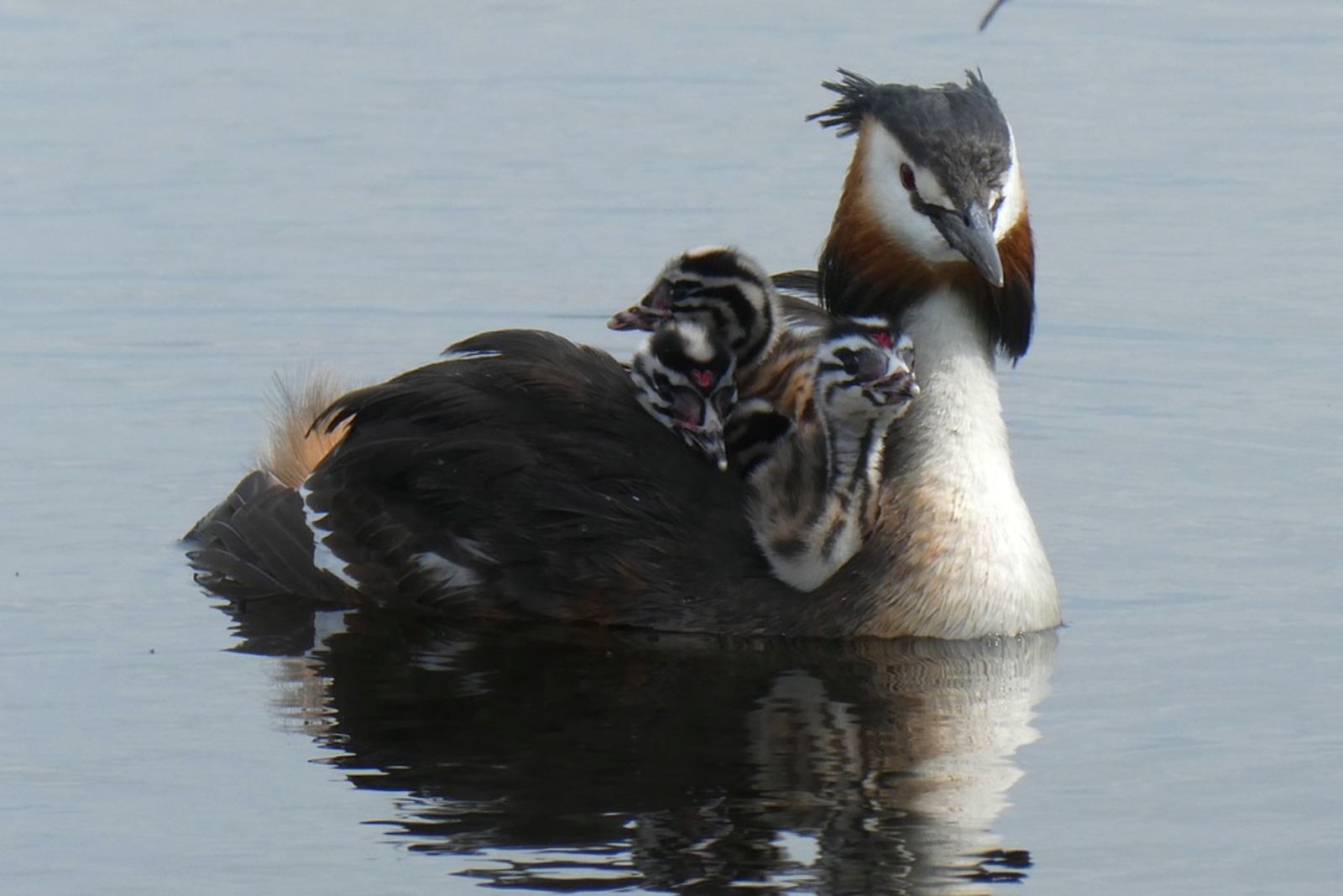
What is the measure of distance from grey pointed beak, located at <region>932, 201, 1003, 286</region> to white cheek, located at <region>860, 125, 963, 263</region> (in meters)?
0.09

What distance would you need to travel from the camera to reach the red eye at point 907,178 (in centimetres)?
838

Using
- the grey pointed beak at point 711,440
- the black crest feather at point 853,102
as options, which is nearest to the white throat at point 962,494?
the grey pointed beak at point 711,440

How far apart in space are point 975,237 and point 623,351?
145 inches

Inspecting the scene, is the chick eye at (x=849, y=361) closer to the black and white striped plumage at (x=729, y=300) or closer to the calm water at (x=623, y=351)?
the black and white striped plumage at (x=729, y=300)

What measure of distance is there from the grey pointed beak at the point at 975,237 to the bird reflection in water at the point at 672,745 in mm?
1117

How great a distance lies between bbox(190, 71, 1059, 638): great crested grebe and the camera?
8.27 metres

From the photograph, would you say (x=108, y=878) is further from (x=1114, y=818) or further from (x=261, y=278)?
(x=261, y=278)

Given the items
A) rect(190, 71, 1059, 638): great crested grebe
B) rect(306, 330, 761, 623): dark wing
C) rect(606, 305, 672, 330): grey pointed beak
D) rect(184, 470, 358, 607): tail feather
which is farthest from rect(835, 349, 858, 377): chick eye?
rect(184, 470, 358, 607): tail feather

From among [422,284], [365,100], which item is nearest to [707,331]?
[422,284]

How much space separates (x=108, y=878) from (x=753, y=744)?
1785 millimetres

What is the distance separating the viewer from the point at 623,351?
11.6 meters

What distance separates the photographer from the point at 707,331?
8492 millimetres

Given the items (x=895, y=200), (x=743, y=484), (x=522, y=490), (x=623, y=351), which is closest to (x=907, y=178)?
(x=895, y=200)

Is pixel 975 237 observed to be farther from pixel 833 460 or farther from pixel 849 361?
pixel 833 460
